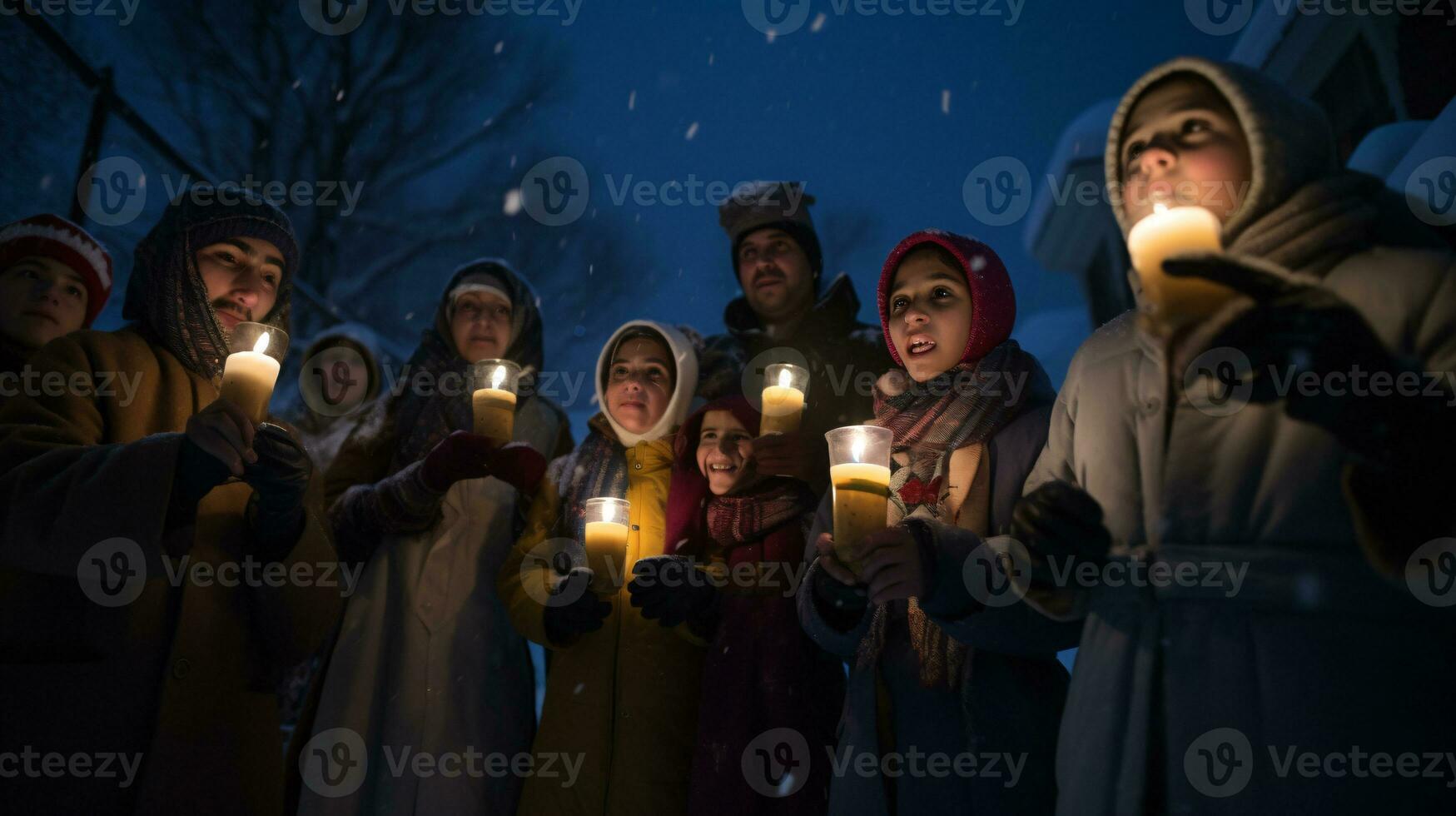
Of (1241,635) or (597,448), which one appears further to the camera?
(597,448)

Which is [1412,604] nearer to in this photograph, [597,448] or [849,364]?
[849,364]

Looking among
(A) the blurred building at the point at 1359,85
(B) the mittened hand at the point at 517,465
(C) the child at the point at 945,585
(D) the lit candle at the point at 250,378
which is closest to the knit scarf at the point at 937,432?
(C) the child at the point at 945,585

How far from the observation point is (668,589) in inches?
124

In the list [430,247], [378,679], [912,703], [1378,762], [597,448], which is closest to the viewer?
[1378,762]

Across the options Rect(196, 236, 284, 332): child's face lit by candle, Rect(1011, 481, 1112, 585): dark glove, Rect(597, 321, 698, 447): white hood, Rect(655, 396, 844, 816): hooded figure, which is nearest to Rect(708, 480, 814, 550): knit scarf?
Rect(655, 396, 844, 816): hooded figure

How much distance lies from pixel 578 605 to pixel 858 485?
1.40 m

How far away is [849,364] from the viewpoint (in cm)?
426

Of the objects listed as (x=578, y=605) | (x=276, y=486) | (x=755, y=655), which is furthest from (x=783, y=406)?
(x=276, y=486)

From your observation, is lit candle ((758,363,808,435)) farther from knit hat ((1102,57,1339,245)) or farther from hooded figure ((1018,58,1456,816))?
knit hat ((1102,57,1339,245))

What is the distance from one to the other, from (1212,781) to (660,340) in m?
3.12

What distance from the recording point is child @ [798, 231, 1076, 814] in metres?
2.31

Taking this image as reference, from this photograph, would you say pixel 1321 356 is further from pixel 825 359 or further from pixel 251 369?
pixel 825 359

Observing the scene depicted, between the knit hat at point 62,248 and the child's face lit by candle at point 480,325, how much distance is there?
63.5 inches

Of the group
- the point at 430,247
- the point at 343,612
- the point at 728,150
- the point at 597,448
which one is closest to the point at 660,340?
the point at 597,448
